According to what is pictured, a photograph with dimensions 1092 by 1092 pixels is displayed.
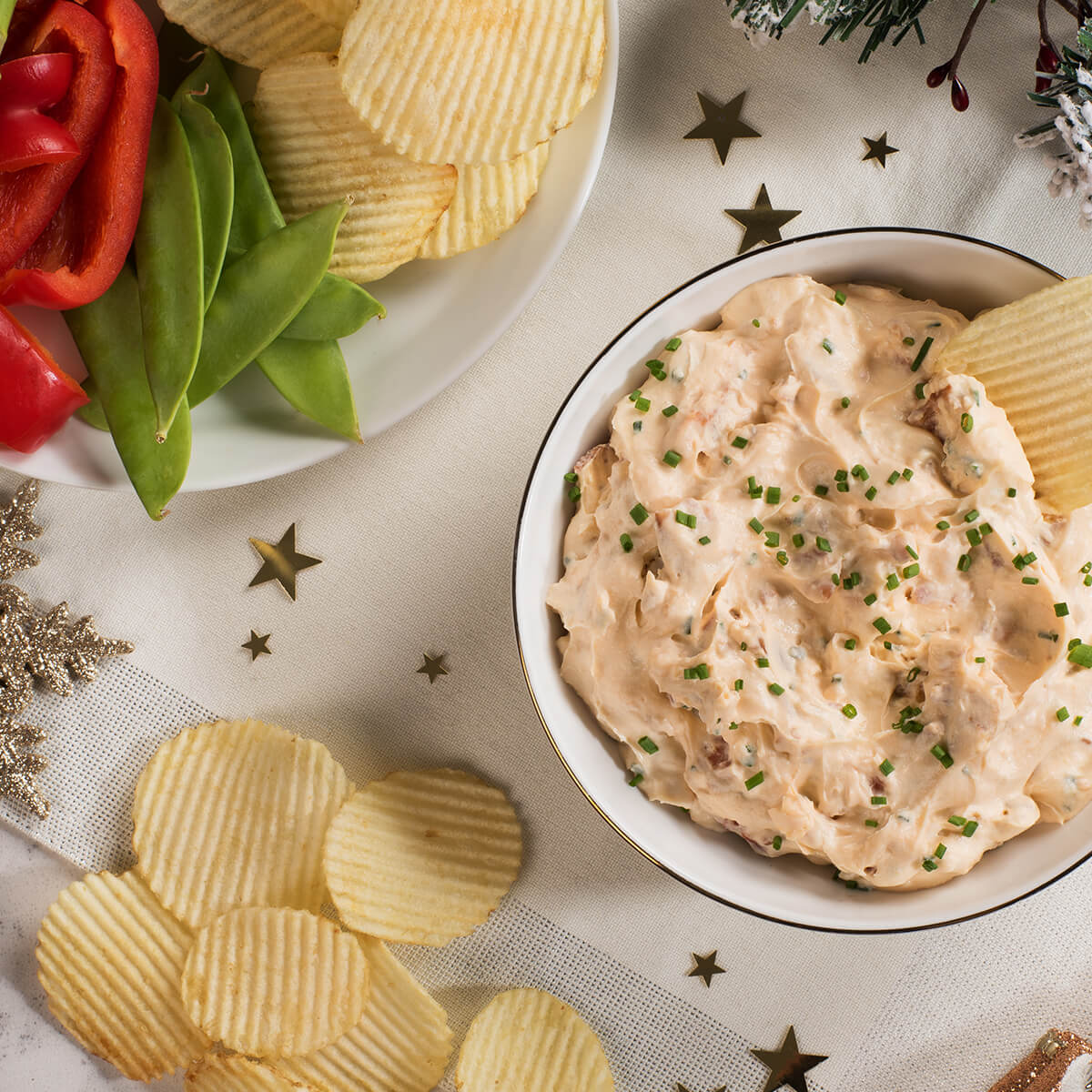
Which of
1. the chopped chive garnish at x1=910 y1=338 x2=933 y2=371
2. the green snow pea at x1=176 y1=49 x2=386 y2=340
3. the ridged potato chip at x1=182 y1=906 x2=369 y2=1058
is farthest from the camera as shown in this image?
the ridged potato chip at x1=182 y1=906 x2=369 y2=1058

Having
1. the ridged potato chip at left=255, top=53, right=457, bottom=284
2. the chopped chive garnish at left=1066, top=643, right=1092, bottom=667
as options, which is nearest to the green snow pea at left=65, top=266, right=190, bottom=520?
the ridged potato chip at left=255, top=53, right=457, bottom=284

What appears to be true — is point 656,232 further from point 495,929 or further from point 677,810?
point 495,929

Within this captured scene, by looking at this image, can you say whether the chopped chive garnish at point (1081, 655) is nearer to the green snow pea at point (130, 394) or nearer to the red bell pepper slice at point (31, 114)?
the green snow pea at point (130, 394)

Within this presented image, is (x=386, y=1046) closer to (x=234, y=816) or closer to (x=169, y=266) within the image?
(x=234, y=816)

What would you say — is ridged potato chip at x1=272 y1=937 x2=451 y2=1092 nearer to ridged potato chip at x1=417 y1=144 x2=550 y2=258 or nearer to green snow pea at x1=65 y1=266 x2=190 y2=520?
green snow pea at x1=65 y1=266 x2=190 y2=520

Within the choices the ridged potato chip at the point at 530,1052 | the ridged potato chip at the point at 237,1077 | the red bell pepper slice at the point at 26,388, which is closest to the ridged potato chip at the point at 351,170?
the red bell pepper slice at the point at 26,388

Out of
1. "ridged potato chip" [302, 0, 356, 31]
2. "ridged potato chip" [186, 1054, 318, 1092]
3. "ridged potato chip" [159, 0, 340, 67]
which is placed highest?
"ridged potato chip" [302, 0, 356, 31]

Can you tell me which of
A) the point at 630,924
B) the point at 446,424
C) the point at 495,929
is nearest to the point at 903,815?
the point at 630,924
